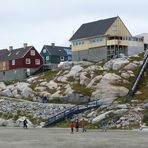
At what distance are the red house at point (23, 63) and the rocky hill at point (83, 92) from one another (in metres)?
18.8

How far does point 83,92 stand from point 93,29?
38758 mm

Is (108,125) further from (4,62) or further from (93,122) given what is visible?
(4,62)

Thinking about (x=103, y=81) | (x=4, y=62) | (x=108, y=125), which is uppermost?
(x=4, y=62)

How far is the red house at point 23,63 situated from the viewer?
140625mm

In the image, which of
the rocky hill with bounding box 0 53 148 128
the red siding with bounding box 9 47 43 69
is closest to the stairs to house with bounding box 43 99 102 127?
the rocky hill with bounding box 0 53 148 128

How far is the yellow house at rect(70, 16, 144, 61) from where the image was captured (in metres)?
123

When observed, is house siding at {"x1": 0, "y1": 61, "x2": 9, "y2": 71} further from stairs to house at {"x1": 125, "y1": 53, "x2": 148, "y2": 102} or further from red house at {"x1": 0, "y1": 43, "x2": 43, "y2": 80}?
stairs to house at {"x1": 125, "y1": 53, "x2": 148, "y2": 102}

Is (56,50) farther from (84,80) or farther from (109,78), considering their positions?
(109,78)

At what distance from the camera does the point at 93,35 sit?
12875 centimetres

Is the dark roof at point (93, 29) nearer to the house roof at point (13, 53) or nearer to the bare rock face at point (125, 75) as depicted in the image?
the house roof at point (13, 53)

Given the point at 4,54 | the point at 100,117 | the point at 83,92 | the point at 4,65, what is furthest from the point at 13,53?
the point at 100,117

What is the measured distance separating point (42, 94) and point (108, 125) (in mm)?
35459

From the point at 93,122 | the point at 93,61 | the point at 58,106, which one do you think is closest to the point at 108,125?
the point at 93,122

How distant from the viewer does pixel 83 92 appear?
98312mm
